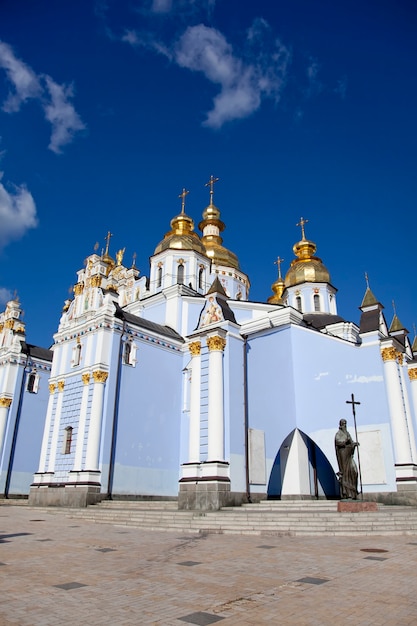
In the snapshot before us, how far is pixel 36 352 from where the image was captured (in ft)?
94.3

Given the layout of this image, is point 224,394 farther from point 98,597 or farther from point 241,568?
point 98,597

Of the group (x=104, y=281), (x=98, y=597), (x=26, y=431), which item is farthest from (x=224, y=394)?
(x=26, y=431)

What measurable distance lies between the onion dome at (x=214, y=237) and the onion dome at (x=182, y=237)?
3567mm

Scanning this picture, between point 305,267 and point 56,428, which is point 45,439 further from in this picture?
point 305,267

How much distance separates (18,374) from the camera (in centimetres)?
2741

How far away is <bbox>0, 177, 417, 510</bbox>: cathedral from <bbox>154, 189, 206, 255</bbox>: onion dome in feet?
13.3

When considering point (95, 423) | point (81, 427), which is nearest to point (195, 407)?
point (95, 423)

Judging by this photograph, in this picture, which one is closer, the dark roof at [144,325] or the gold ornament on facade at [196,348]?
the gold ornament on facade at [196,348]

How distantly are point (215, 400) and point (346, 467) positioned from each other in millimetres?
5169

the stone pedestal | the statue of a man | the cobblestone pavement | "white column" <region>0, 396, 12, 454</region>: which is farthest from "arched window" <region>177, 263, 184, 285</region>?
the cobblestone pavement

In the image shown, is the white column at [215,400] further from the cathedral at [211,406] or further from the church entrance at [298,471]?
the church entrance at [298,471]

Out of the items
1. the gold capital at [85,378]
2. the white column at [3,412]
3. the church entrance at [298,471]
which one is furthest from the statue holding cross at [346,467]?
the white column at [3,412]

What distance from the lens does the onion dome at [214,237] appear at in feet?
115

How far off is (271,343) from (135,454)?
24.4 ft
